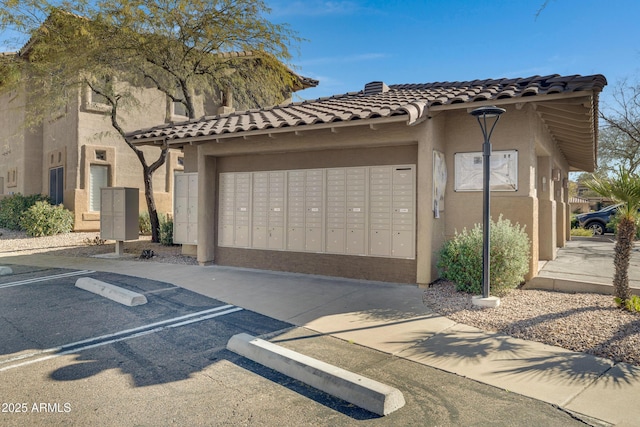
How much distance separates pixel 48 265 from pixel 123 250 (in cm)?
236

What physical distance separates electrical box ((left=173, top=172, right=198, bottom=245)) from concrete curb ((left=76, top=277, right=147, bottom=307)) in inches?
155

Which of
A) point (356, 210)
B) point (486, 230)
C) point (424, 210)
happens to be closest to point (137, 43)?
point (356, 210)

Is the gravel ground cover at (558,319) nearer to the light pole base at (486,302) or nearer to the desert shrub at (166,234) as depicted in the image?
the light pole base at (486,302)

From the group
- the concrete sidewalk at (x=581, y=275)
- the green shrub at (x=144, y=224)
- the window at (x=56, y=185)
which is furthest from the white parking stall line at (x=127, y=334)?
the window at (x=56, y=185)

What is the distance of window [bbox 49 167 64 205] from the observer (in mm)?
18766

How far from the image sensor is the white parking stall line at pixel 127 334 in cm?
472

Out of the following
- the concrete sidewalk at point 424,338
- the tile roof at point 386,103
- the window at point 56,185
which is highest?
the tile roof at point 386,103

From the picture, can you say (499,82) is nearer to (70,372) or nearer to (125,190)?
(70,372)

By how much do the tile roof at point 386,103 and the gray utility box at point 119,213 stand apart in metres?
1.83

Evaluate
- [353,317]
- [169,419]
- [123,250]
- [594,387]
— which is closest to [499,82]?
[353,317]

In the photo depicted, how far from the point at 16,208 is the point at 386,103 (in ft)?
56.8

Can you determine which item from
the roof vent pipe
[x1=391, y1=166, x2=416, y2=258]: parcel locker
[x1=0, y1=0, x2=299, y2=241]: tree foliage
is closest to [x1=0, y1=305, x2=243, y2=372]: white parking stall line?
[x1=391, y1=166, x2=416, y2=258]: parcel locker

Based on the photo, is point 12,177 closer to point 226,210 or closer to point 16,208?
point 16,208

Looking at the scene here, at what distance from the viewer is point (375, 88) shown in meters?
11.7
